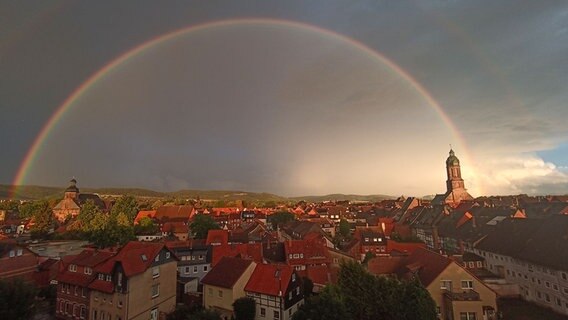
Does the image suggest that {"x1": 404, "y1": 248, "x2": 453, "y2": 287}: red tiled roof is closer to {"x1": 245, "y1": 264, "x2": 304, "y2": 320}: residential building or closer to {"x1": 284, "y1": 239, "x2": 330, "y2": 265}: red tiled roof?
{"x1": 245, "y1": 264, "x2": 304, "y2": 320}: residential building

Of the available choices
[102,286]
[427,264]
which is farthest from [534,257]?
[102,286]

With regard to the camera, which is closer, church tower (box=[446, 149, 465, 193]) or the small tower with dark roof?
church tower (box=[446, 149, 465, 193])

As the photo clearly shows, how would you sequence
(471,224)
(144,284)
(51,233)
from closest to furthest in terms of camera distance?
1. (144,284)
2. (471,224)
3. (51,233)

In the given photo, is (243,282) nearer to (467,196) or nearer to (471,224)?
(471,224)

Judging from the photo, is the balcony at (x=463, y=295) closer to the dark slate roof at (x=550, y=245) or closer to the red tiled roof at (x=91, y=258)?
the dark slate roof at (x=550, y=245)

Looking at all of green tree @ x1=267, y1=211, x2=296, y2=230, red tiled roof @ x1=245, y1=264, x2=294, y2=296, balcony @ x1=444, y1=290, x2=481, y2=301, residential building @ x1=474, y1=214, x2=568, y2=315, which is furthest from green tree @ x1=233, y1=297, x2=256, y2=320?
green tree @ x1=267, y1=211, x2=296, y2=230

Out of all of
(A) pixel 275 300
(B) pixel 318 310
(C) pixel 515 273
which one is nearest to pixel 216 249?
(A) pixel 275 300
